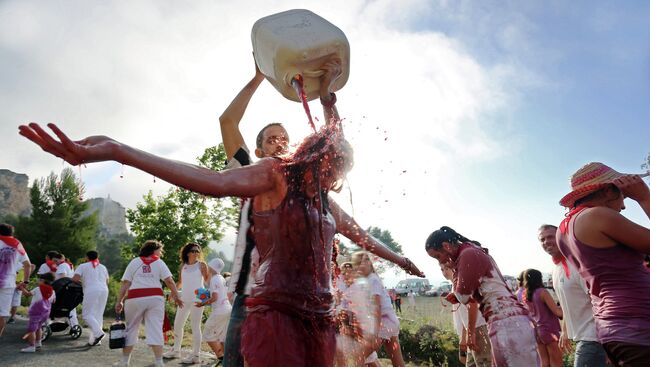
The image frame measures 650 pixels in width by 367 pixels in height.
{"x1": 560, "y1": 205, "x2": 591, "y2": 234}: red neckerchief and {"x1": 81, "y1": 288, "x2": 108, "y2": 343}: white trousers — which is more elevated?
{"x1": 560, "y1": 205, "x2": 591, "y2": 234}: red neckerchief

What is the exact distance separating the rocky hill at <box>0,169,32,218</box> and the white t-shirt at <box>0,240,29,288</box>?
119830 mm

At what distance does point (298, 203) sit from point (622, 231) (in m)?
2.27

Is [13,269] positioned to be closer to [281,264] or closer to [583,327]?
[281,264]

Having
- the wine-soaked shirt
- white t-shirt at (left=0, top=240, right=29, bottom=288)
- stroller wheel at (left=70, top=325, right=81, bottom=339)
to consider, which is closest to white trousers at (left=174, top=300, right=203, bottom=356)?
white t-shirt at (left=0, top=240, right=29, bottom=288)

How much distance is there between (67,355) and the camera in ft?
28.6

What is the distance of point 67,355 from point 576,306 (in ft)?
30.4

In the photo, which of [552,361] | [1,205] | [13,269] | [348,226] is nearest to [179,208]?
[13,269]

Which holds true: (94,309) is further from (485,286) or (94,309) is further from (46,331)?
(485,286)

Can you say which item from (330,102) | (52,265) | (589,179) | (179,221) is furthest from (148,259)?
(179,221)

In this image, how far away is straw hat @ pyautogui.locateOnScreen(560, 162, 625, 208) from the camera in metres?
3.08

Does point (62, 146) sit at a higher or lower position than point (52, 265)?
lower

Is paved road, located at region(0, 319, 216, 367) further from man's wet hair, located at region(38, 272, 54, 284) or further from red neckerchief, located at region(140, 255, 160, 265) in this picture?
red neckerchief, located at region(140, 255, 160, 265)

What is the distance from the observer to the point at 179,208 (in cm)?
3275

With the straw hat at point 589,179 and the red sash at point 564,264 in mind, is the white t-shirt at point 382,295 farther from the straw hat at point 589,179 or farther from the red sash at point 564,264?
the straw hat at point 589,179
